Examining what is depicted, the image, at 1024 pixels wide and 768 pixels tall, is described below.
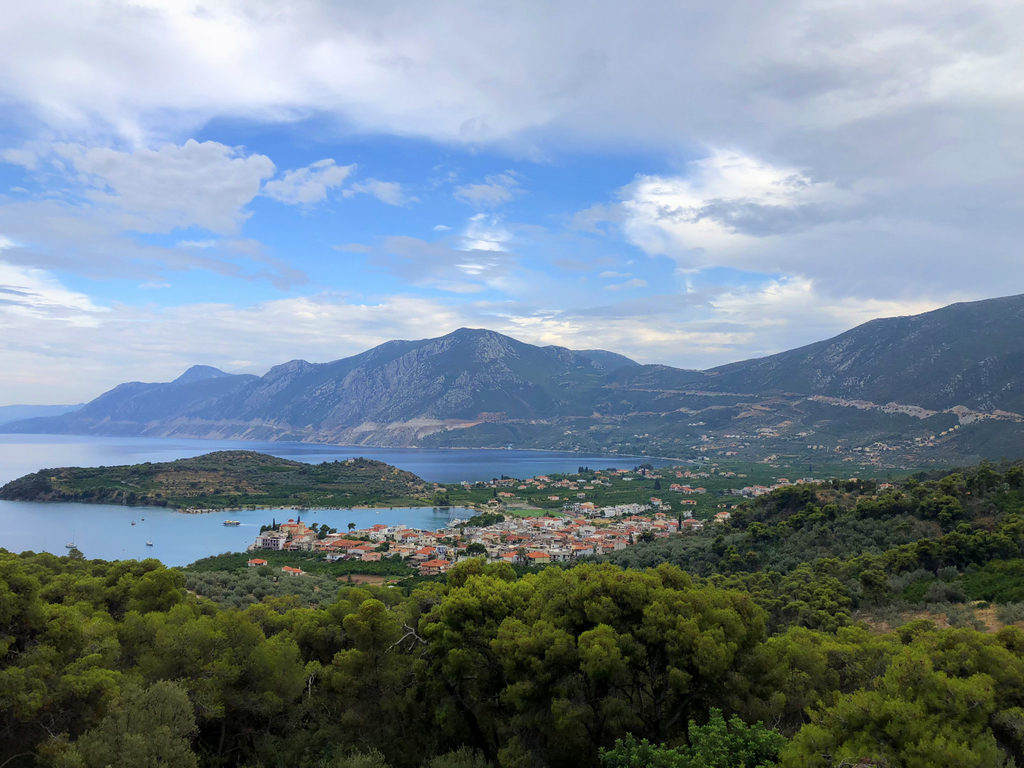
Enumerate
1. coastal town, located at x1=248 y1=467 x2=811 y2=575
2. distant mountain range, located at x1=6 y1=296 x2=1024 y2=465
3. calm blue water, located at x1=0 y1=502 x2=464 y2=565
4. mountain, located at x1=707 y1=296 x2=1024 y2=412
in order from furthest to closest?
mountain, located at x1=707 y1=296 x2=1024 y2=412, distant mountain range, located at x1=6 y1=296 x2=1024 y2=465, calm blue water, located at x1=0 y1=502 x2=464 y2=565, coastal town, located at x1=248 y1=467 x2=811 y2=575

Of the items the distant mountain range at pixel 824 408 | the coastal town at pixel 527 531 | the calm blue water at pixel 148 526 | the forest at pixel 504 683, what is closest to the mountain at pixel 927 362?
the distant mountain range at pixel 824 408

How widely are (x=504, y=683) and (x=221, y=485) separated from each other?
236 feet

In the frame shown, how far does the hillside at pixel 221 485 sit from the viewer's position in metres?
63.8

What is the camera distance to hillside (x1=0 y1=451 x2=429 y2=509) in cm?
6375

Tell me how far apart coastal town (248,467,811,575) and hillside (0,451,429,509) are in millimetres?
9614

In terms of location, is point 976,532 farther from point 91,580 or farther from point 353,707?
point 91,580

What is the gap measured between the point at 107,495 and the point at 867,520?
72.9 m

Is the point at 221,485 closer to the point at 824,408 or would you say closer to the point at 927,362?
the point at 824,408

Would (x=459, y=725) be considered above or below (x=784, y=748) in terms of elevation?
below

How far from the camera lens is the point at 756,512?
31.1m

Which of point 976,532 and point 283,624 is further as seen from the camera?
point 976,532

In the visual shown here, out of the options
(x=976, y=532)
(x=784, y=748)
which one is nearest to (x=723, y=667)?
(x=784, y=748)

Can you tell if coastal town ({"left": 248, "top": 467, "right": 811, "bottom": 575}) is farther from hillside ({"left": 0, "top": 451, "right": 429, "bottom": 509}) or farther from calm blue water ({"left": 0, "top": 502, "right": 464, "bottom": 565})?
hillside ({"left": 0, "top": 451, "right": 429, "bottom": 509})

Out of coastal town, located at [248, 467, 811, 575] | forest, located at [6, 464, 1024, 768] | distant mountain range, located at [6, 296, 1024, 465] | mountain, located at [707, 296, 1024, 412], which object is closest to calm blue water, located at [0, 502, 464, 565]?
coastal town, located at [248, 467, 811, 575]
